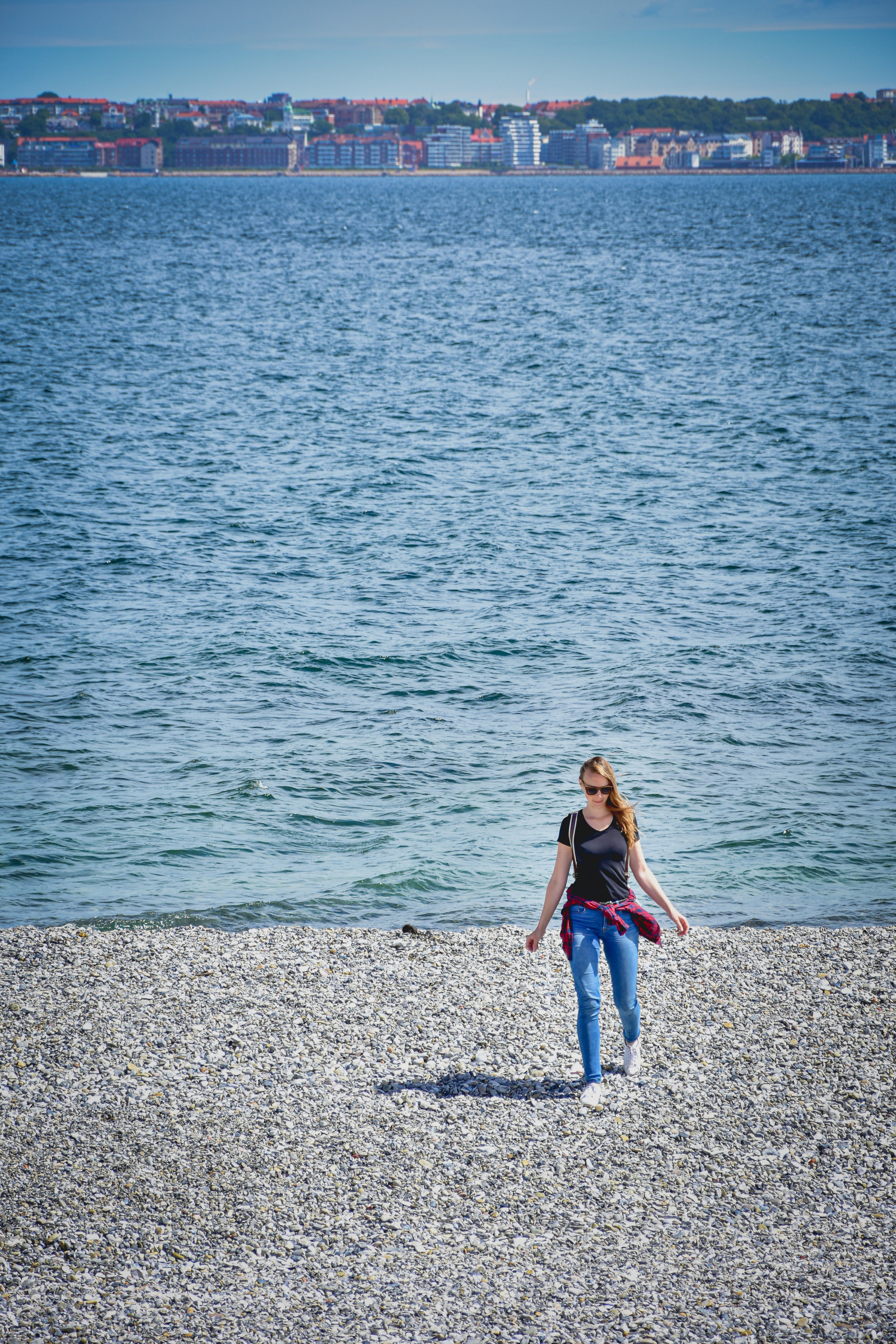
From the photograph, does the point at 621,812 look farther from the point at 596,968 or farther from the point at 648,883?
the point at 596,968

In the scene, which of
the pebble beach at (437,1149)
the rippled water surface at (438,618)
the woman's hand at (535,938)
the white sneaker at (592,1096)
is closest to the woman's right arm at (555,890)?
the woman's hand at (535,938)

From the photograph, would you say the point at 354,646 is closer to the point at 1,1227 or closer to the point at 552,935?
the point at 552,935

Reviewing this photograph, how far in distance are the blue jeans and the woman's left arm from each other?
0.24 meters

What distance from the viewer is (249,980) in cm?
1069

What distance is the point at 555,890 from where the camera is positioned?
8.36m

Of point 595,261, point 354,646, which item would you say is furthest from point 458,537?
point 595,261

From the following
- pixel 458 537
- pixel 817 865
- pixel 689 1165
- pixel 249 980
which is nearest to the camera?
pixel 689 1165

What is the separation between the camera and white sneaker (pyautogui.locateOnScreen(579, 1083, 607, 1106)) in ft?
28.0

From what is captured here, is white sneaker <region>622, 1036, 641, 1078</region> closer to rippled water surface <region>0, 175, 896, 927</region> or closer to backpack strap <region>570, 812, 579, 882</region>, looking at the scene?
backpack strap <region>570, 812, 579, 882</region>

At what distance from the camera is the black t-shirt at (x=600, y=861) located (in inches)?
322

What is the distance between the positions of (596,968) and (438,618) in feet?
48.6

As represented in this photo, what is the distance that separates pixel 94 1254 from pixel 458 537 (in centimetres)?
2212

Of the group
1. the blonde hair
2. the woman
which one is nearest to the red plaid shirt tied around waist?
the woman

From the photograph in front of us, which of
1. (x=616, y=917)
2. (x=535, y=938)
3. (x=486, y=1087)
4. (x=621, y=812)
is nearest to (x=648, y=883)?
(x=616, y=917)
